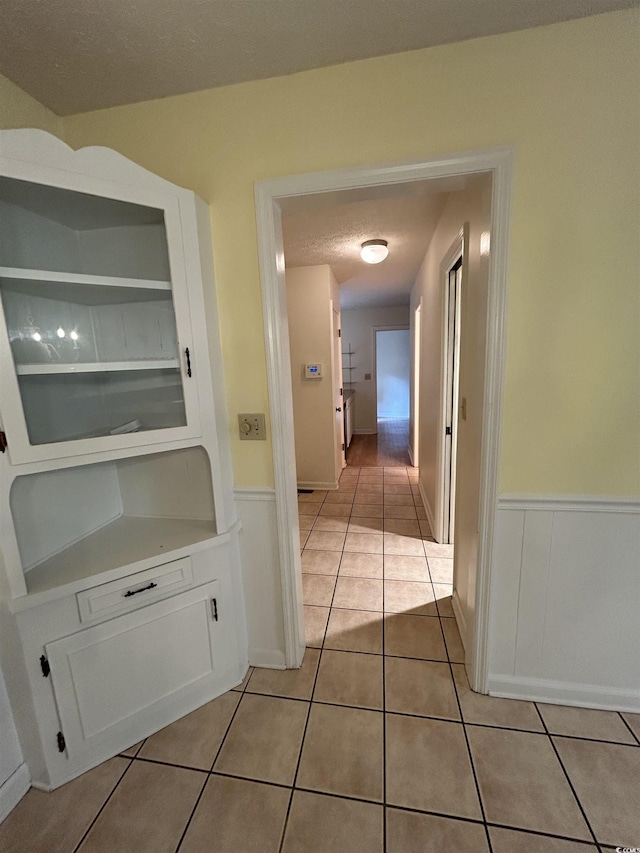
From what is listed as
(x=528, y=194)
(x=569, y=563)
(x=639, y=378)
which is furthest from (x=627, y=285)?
(x=569, y=563)

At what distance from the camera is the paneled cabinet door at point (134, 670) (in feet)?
4.09

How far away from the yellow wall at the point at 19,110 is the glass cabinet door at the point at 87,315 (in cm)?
34

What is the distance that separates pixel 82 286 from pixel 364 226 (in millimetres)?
1986

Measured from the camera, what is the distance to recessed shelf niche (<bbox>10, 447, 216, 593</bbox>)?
1312 millimetres

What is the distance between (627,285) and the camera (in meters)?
1.20

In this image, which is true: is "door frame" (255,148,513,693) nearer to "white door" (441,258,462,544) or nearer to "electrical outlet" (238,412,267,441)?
"electrical outlet" (238,412,267,441)

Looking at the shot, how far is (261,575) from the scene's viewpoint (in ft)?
5.44

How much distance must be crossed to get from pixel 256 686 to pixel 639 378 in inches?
78.4

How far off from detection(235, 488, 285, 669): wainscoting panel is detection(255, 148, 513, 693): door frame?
0.04 meters

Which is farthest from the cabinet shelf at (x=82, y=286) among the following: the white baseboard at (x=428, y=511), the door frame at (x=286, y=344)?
the white baseboard at (x=428, y=511)

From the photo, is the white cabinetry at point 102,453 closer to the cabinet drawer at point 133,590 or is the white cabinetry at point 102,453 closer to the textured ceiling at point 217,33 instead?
the cabinet drawer at point 133,590

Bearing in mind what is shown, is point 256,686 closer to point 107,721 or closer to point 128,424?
point 107,721

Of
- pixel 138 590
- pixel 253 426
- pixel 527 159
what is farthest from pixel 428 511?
pixel 527 159

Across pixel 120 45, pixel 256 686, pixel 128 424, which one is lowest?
pixel 256 686
